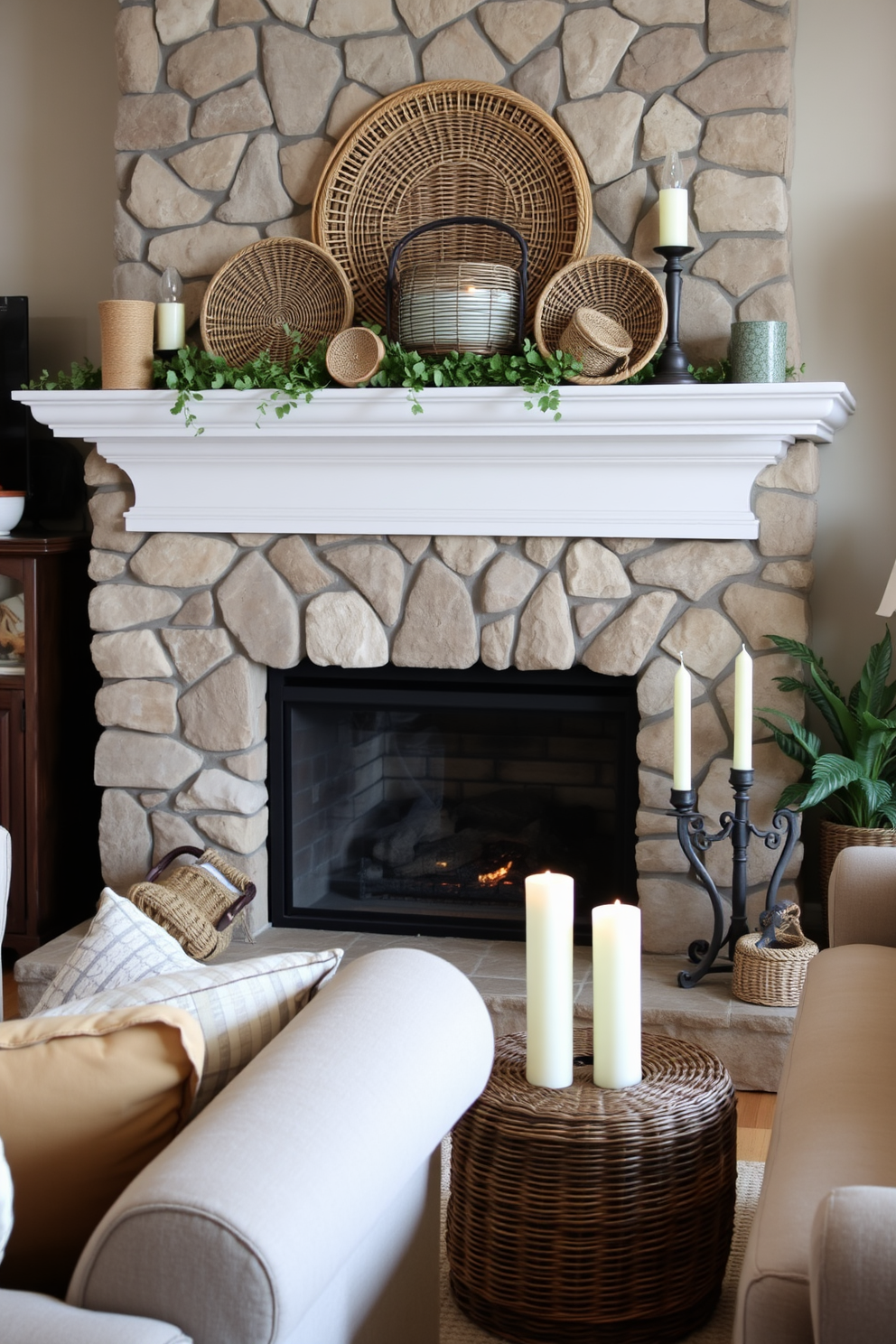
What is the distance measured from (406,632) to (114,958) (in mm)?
1764

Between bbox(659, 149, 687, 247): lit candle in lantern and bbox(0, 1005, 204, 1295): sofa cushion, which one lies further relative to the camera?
bbox(659, 149, 687, 247): lit candle in lantern

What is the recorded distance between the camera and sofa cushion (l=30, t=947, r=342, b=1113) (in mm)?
1296

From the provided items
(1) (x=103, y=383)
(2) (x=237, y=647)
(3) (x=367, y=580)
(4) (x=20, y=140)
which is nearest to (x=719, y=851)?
(3) (x=367, y=580)

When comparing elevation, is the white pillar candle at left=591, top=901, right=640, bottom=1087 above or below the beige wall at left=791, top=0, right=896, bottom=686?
below

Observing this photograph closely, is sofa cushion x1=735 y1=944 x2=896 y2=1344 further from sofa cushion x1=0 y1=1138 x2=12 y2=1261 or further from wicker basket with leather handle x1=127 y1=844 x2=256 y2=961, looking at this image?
wicker basket with leather handle x1=127 y1=844 x2=256 y2=961

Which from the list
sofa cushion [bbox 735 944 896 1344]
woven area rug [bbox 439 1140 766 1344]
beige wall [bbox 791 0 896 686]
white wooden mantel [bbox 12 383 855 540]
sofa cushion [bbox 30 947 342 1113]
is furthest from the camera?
beige wall [bbox 791 0 896 686]

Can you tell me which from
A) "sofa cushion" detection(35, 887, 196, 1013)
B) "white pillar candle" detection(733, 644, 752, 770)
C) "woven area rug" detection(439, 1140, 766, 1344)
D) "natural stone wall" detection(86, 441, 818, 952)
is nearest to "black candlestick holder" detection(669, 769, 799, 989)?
"white pillar candle" detection(733, 644, 752, 770)

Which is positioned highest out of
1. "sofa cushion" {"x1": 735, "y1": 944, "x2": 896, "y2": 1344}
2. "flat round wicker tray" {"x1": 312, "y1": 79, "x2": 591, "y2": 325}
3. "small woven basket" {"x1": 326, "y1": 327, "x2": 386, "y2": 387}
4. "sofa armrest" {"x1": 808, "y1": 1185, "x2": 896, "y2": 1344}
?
"flat round wicker tray" {"x1": 312, "y1": 79, "x2": 591, "y2": 325}

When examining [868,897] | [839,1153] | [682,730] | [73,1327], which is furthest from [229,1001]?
[682,730]

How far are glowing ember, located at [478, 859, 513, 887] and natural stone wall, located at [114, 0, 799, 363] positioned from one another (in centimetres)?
134

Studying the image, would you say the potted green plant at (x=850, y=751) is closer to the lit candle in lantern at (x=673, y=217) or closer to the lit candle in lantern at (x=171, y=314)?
the lit candle in lantern at (x=673, y=217)

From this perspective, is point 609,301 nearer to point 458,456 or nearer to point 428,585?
point 458,456

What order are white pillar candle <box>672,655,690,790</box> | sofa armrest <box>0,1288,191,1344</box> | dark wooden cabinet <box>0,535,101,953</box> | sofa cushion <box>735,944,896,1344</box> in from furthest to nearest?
1. dark wooden cabinet <box>0,535,101,953</box>
2. white pillar candle <box>672,655,690,790</box>
3. sofa cushion <box>735,944,896,1344</box>
4. sofa armrest <box>0,1288,191,1344</box>

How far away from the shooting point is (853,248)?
3.11 metres
